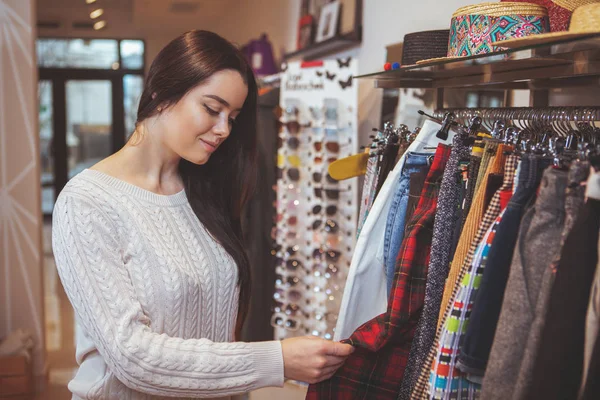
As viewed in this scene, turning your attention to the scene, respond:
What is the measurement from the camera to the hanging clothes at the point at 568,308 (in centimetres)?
78

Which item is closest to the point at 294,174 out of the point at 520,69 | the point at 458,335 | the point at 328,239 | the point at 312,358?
the point at 328,239

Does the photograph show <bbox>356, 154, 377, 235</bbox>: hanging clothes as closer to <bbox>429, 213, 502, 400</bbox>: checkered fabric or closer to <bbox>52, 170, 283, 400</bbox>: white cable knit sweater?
<bbox>52, 170, 283, 400</bbox>: white cable knit sweater

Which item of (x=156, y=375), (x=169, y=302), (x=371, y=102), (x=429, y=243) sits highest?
(x=371, y=102)

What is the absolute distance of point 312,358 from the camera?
3.92 ft

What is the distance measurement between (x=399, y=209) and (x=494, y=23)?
→ 16.9 inches

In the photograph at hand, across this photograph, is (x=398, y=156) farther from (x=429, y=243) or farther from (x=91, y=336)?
(x=91, y=336)

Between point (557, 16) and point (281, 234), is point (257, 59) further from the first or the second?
point (557, 16)

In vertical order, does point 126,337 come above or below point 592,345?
below

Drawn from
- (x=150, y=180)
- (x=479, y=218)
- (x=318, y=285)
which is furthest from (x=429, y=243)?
(x=318, y=285)

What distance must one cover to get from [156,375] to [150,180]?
19.1 inches

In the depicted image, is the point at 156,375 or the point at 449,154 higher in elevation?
the point at 449,154

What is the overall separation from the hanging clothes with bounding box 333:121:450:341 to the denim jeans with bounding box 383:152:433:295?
1 centimetres

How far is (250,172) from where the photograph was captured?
5.36ft

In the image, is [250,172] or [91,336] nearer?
[91,336]
